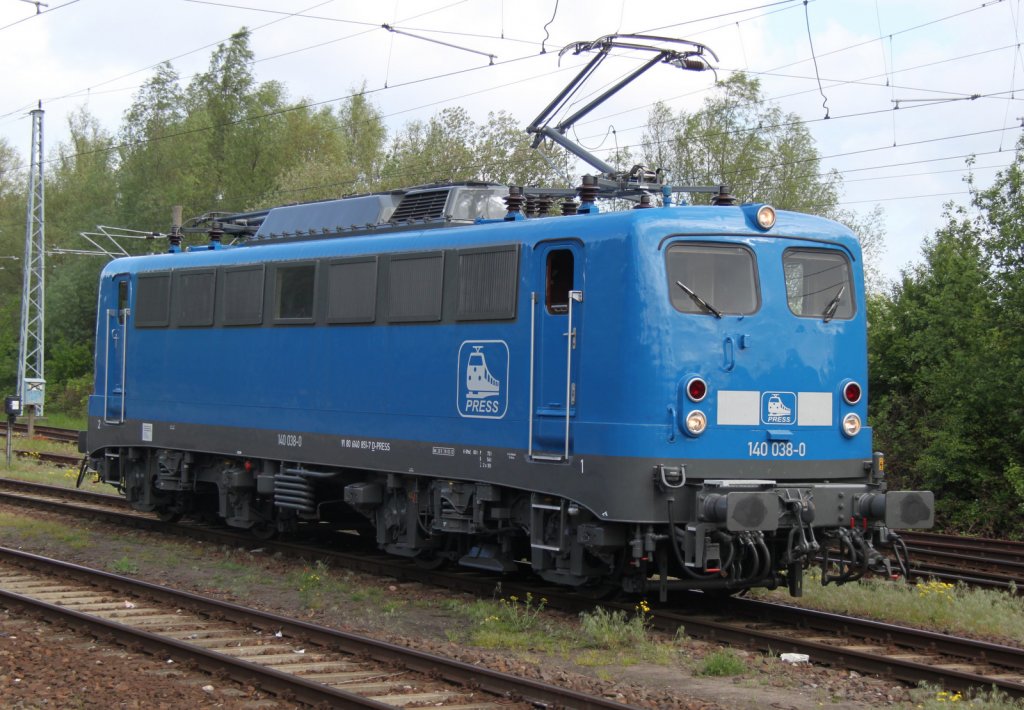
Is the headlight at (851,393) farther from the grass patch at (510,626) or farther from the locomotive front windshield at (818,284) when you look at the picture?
the grass patch at (510,626)

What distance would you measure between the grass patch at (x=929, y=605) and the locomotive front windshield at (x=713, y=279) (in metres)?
3.05

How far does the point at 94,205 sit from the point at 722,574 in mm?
48331

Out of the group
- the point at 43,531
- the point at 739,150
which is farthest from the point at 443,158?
the point at 43,531

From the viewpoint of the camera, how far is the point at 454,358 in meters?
11.7

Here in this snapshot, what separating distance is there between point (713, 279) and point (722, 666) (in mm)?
3260

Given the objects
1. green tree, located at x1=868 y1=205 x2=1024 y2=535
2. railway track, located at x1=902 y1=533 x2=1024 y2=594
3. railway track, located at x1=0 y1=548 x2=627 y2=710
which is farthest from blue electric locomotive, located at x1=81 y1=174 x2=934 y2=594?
green tree, located at x1=868 y1=205 x2=1024 y2=535

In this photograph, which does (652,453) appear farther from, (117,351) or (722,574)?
(117,351)

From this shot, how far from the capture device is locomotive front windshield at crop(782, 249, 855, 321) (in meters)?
10.7

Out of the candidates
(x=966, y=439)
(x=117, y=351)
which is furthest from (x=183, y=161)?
(x=966, y=439)

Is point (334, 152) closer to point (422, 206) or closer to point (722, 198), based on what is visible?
point (422, 206)

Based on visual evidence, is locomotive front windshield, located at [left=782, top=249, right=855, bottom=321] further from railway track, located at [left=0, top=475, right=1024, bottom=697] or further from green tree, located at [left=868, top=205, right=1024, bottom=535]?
green tree, located at [left=868, top=205, right=1024, bottom=535]

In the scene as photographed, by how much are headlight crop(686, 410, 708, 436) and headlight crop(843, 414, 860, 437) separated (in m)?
1.57

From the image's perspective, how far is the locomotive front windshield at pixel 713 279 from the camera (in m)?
10.2

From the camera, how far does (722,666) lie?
8844mm
